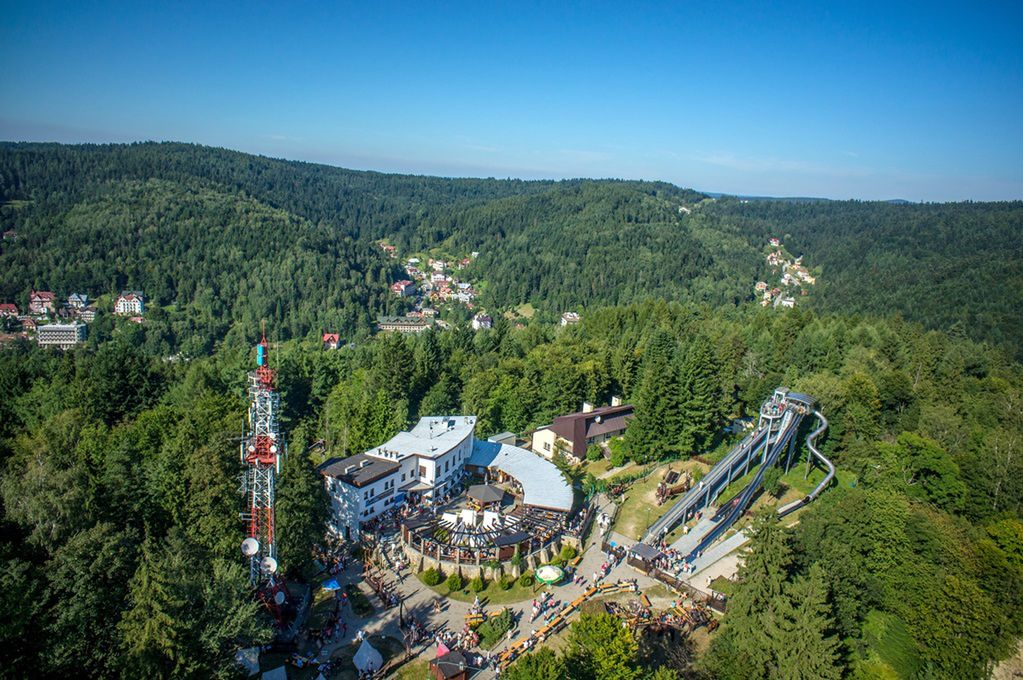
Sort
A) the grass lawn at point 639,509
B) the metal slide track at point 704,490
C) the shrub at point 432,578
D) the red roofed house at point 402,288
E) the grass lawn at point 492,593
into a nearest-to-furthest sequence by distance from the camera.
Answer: the grass lawn at point 492,593 < the shrub at point 432,578 < the metal slide track at point 704,490 < the grass lawn at point 639,509 < the red roofed house at point 402,288

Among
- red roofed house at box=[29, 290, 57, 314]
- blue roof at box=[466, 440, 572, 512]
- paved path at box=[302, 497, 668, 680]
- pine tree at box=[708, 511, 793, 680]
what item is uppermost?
pine tree at box=[708, 511, 793, 680]

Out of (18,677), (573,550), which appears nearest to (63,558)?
(18,677)

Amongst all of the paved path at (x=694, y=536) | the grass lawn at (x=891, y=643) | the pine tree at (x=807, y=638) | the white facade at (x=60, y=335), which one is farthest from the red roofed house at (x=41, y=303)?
the grass lawn at (x=891, y=643)

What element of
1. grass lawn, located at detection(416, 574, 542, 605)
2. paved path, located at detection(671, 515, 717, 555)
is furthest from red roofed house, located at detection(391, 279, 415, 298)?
grass lawn, located at detection(416, 574, 542, 605)

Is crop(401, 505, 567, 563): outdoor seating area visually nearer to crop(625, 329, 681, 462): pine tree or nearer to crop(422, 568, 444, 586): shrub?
crop(422, 568, 444, 586): shrub

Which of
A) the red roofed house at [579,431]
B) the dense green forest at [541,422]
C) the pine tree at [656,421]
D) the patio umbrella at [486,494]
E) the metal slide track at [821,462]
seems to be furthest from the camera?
the red roofed house at [579,431]

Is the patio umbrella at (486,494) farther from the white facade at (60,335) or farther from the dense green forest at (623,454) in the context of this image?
the white facade at (60,335)

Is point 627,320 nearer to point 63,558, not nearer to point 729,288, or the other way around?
point 63,558

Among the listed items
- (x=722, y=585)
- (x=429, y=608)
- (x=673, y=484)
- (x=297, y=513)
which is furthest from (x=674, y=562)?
(x=297, y=513)

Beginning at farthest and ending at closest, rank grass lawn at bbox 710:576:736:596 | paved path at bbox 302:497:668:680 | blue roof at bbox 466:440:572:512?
blue roof at bbox 466:440:572:512, grass lawn at bbox 710:576:736:596, paved path at bbox 302:497:668:680
